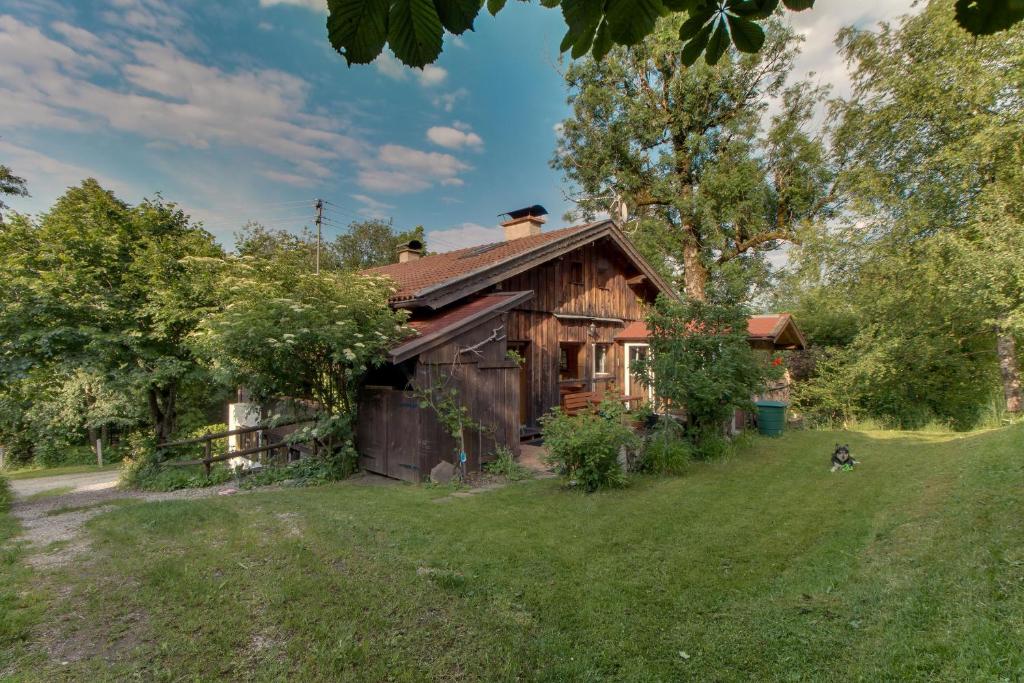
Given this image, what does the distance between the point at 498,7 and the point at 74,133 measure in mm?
13164

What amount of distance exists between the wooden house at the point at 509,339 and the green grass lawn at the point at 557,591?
221 centimetres

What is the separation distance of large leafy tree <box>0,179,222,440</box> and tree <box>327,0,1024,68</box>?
32.8 feet

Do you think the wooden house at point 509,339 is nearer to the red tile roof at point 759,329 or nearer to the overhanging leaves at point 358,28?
the red tile roof at point 759,329

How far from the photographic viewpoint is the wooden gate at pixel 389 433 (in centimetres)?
784

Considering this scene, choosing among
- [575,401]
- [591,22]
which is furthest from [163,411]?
[591,22]

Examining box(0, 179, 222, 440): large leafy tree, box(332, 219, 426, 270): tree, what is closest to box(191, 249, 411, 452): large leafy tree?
box(0, 179, 222, 440): large leafy tree

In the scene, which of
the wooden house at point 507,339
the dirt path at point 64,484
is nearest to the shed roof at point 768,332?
the wooden house at point 507,339

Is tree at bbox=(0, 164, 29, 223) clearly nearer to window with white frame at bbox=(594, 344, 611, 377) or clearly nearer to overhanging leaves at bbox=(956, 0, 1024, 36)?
window with white frame at bbox=(594, 344, 611, 377)

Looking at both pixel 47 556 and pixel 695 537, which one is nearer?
pixel 47 556

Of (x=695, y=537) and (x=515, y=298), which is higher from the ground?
(x=515, y=298)

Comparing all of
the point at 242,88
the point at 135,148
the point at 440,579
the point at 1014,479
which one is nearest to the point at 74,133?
the point at 135,148

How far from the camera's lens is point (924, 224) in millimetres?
13086

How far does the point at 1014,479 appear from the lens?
5.32 metres

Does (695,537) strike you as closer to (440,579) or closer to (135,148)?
(440,579)
